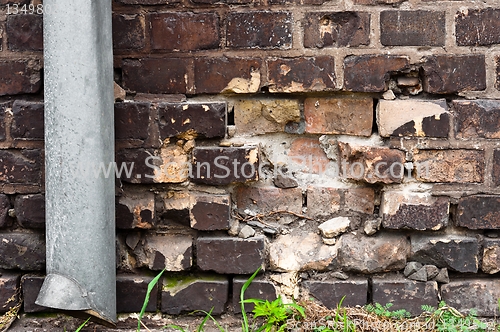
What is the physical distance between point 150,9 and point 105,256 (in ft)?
2.59

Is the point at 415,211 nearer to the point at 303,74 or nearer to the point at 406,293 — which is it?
the point at 406,293

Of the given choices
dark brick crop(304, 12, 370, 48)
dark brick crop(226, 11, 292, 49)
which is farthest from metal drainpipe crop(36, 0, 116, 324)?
dark brick crop(304, 12, 370, 48)

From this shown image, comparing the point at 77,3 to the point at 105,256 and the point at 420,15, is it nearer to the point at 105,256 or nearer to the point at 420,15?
the point at 105,256

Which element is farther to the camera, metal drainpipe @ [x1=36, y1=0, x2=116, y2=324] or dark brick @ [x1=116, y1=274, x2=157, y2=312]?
dark brick @ [x1=116, y1=274, x2=157, y2=312]

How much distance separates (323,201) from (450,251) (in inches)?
17.2

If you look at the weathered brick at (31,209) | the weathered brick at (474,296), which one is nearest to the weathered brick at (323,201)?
the weathered brick at (474,296)

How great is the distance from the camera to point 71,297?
1.41 m

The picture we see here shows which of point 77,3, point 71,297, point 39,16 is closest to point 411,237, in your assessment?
point 71,297

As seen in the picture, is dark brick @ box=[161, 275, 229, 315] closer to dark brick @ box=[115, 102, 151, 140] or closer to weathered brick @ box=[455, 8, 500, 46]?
dark brick @ box=[115, 102, 151, 140]

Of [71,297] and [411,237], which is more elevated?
[411,237]

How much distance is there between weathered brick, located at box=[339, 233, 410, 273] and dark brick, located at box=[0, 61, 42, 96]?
1.14 m

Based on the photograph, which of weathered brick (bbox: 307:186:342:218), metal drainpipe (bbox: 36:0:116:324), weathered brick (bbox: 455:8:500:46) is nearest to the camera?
metal drainpipe (bbox: 36:0:116:324)

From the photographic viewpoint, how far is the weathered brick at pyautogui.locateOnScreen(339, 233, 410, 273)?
1.57m

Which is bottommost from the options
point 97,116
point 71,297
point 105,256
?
point 71,297
